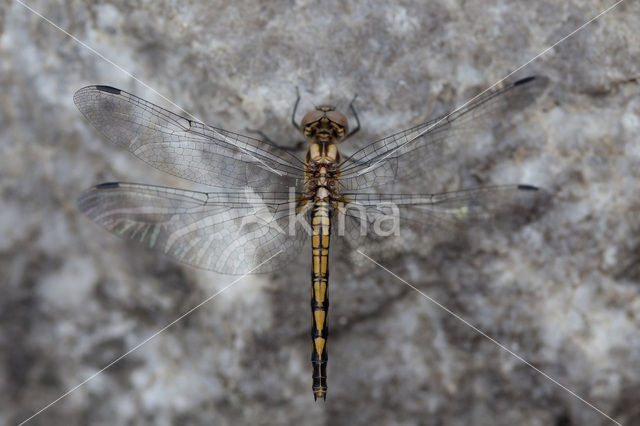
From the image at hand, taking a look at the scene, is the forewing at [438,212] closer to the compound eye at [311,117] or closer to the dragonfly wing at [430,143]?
the dragonfly wing at [430,143]

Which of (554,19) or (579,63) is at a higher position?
(554,19)

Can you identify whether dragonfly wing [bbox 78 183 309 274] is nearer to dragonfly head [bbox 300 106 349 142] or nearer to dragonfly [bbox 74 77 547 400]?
dragonfly [bbox 74 77 547 400]

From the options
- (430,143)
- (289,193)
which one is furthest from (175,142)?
(430,143)

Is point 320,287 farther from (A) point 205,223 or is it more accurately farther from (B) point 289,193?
(A) point 205,223

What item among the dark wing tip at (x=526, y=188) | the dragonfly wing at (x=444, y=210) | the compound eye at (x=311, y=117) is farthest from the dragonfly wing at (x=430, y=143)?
the dark wing tip at (x=526, y=188)

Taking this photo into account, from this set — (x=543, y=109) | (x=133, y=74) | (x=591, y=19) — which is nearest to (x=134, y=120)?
(x=133, y=74)

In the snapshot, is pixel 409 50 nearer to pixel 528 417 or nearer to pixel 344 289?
pixel 344 289
